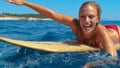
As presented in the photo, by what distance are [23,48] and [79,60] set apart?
1201 millimetres

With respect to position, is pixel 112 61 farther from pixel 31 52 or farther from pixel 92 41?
pixel 31 52

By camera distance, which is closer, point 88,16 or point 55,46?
point 88,16

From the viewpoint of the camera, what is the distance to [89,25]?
5727 millimetres

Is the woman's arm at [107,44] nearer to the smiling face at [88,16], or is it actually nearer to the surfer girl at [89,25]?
the surfer girl at [89,25]

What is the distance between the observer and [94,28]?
19.9 feet

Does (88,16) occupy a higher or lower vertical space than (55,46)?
higher

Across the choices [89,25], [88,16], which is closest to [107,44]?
[89,25]

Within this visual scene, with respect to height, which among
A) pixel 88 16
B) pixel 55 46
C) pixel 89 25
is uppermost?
pixel 88 16

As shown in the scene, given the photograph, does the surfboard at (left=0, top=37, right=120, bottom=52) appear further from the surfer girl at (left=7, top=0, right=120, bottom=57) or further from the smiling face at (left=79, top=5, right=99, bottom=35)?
the smiling face at (left=79, top=5, right=99, bottom=35)

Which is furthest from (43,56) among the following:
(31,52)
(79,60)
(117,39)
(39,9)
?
(117,39)

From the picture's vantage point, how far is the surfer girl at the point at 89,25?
5676 mm

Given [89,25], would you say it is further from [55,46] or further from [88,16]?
[55,46]

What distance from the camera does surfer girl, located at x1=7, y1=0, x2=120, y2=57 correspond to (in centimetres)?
568

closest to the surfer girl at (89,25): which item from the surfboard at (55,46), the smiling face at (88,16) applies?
the smiling face at (88,16)
